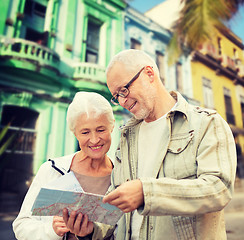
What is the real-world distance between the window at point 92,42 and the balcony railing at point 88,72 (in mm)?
911

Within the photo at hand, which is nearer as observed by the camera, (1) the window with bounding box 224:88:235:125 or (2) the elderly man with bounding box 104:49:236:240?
(2) the elderly man with bounding box 104:49:236:240

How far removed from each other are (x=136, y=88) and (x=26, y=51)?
19.6 ft

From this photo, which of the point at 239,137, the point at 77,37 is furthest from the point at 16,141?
the point at 239,137

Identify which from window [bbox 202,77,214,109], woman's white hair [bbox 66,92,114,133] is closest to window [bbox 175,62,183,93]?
window [bbox 202,77,214,109]

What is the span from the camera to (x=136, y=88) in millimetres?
1437

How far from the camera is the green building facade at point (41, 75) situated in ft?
19.9

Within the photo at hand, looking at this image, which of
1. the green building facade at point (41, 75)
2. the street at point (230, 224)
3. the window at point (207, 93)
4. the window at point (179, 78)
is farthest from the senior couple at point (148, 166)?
the window at point (207, 93)

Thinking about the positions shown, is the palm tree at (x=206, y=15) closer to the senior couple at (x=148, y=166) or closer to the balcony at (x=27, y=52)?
the balcony at (x=27, y=52)

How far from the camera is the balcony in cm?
591

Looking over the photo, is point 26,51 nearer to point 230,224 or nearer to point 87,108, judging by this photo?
point 87,108

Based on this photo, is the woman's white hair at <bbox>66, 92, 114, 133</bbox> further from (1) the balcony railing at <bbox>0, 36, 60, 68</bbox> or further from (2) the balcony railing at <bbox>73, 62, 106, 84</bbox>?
(2) the balcony railing at <bbox>73, 62, 106, 84</bbox>

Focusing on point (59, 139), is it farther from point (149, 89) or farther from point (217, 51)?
point (217, 51)

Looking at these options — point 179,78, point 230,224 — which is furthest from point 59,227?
point 179,78

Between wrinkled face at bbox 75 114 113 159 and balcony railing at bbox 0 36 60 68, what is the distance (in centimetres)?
528
